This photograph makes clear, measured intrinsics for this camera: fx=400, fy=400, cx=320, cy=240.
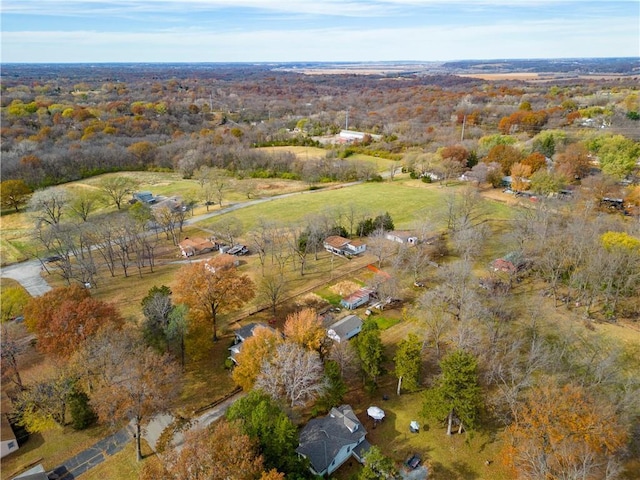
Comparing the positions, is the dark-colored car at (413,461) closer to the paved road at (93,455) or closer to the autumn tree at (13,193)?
the paved road at (93,455)

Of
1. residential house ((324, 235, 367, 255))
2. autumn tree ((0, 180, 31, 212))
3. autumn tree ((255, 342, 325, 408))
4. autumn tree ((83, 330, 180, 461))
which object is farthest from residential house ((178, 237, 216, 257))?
autumn tree ((0, 180, 31, 212))

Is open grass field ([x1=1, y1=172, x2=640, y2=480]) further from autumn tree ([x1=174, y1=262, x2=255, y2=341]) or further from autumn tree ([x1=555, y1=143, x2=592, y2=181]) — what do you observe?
autumn tree ([x1=555, y1=143, x2=592, y2=181])

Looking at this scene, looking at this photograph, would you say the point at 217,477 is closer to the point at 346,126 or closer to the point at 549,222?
the point at 549,222

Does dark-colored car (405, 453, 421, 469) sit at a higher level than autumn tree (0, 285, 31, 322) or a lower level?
lower

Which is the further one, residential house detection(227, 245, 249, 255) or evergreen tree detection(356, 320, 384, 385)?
residential house detection(227, 245, 249, 255)

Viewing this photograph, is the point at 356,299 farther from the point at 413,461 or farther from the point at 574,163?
the point at 574,163

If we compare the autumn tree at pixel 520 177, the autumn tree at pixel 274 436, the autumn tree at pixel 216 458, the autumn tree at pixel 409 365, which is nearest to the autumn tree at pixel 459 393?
the autumn tree at pixel 409 365

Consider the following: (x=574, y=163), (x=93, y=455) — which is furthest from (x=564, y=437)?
(x=574, y=163)
